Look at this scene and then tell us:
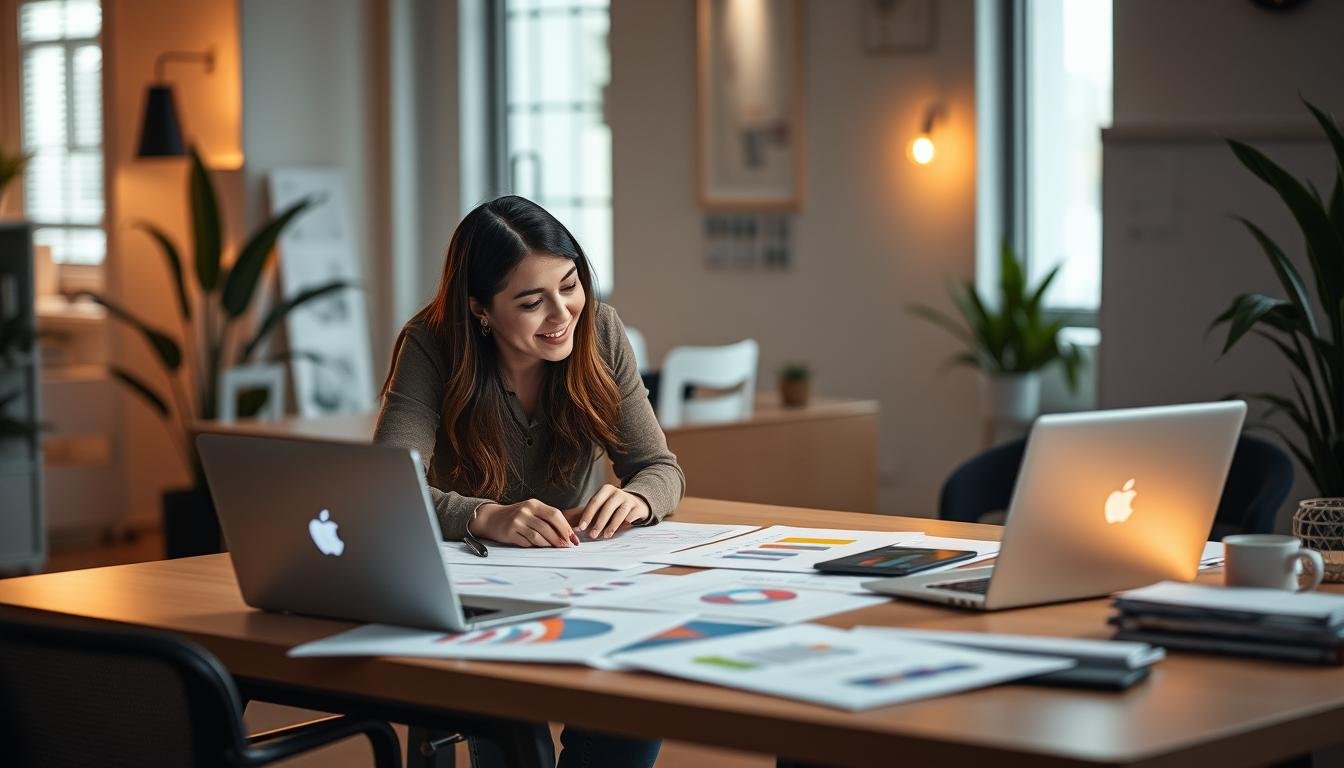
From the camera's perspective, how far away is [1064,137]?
6.58 metres

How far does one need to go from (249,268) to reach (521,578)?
5.11 meters

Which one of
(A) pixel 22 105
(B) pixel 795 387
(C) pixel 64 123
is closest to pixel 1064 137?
(B) pixel 795 387

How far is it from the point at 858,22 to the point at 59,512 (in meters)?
4.08

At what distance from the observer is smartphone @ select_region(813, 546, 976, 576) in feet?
6.90

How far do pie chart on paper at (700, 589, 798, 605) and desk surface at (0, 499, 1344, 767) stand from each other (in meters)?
0.10

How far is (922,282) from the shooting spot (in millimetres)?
6781

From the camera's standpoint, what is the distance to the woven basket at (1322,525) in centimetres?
237

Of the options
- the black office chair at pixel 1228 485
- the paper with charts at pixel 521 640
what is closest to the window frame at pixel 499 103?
the black office chair at pixel 1228 485

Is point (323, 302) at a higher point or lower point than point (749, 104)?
lower

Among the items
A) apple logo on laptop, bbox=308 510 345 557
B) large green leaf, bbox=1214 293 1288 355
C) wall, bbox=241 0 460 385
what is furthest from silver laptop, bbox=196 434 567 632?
wall, bbox=241 0 460 385

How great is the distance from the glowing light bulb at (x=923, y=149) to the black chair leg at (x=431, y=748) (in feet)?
14.9

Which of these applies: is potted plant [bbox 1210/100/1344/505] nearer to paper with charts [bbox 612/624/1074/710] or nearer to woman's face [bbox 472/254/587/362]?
woman's face [bbox 472/254/587/362]

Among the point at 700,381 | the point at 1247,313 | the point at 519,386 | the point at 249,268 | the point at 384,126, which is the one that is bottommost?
the point at 700,381

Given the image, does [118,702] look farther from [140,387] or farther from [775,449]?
[140,387]
